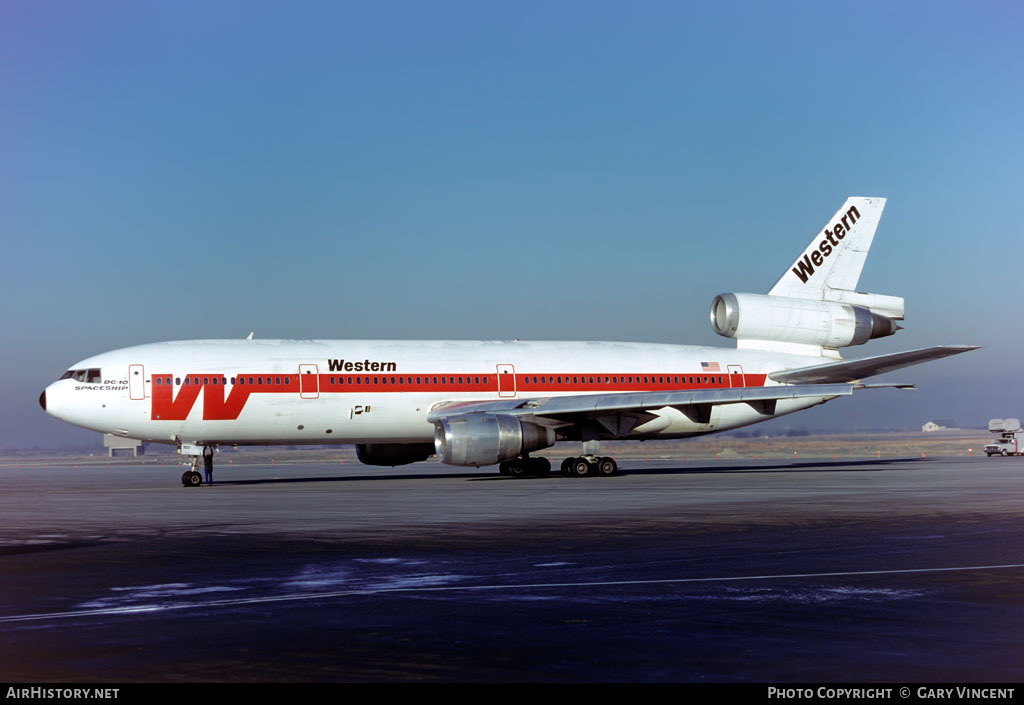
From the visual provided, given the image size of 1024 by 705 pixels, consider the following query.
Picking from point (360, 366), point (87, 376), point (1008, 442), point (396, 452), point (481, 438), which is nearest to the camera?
point (481, 438)

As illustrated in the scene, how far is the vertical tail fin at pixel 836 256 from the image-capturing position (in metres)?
41.8

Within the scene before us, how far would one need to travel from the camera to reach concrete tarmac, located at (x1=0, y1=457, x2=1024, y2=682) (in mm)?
7733

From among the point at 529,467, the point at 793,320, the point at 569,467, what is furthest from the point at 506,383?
the point at 793,320

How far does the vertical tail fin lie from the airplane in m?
0.05

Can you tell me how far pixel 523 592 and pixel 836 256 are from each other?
33.7 m

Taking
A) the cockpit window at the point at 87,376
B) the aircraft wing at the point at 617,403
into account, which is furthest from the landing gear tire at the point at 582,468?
the cockpit window at the point at 87,376

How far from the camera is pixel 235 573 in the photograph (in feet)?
42.1

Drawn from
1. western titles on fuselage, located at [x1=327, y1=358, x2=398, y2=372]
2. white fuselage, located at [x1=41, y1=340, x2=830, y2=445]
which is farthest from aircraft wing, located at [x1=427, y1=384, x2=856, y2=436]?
western titles on fuselage, located at [x1=327, y1=358, x2=398, y2=372]

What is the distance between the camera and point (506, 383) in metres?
37.6

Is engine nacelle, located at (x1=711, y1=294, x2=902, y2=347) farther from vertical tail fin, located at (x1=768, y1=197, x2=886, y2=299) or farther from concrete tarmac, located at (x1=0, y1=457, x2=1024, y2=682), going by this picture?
concrete tarmac, located at (x1=0, y1=457, x2=1024, y2=682)

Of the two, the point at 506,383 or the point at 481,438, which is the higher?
the point at 506,383

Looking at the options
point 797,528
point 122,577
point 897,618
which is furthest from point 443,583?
point 797,528

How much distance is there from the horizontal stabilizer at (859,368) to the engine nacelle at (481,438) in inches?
455

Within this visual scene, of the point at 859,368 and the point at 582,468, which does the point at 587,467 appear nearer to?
the point at 582,468
